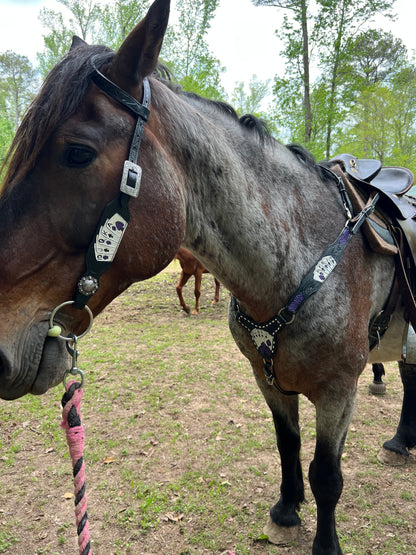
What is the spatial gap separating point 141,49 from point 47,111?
0.37 meters

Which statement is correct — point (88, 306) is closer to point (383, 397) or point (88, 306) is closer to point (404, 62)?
point (383, 397)

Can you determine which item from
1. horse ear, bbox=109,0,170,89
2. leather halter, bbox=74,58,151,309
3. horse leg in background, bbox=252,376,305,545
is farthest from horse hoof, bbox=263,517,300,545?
horse ear, bbox=109,0,170,89

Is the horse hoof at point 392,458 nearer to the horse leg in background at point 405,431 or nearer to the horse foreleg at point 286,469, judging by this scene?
the horse leg in background at point 405,431

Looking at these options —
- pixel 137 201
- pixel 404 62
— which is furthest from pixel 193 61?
pixel 137 201

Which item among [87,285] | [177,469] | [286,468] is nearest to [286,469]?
[286,468]

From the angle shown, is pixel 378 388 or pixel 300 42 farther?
pixel 300 42

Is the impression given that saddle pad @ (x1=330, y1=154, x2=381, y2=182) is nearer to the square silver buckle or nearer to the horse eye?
the square silver buckle

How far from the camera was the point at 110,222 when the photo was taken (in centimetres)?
112

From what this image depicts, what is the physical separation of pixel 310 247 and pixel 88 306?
105 cm

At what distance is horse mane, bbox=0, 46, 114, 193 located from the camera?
1083 mm

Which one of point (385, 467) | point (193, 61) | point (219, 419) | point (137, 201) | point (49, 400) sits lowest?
point (49, 400)

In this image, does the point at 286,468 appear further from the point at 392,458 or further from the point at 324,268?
the point at 324,268

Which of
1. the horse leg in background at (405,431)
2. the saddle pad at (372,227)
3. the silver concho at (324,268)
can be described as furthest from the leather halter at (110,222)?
the horse leg in background at (405,431)

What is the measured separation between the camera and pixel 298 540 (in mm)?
2295
